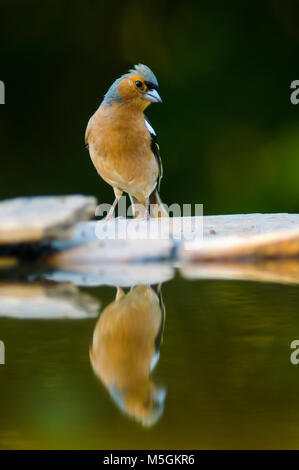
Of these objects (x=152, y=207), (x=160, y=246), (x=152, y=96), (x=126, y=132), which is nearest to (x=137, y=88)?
(x=152, y=96)

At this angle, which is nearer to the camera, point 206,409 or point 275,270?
point 206,409

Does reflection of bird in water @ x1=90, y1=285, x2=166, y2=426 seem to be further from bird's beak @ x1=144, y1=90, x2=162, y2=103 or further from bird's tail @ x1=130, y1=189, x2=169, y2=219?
bird's tail @ x1=130, y1=189, x2=169, y2=219

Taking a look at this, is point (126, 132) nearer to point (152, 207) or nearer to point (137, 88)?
point (137, 88)

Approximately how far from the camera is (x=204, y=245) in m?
2.71

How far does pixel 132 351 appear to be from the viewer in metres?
1.45

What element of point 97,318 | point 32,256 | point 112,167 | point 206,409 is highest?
point 112,167

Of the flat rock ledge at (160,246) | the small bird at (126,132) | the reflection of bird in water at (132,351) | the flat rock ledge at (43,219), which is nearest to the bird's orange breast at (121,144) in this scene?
the small bird at (126,132)

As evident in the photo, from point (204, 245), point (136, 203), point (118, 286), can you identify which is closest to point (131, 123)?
point (136, 203)

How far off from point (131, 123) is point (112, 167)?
203 mm

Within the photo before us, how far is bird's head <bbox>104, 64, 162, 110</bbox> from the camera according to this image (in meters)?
3.42

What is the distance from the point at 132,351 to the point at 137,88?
2158 millimetres

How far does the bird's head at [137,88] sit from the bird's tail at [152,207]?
1.94 feet

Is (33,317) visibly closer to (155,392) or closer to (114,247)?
(155,392)

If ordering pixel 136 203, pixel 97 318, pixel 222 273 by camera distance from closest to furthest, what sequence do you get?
pixel 97 318 < pixel 222 273 < pixel 136 203
